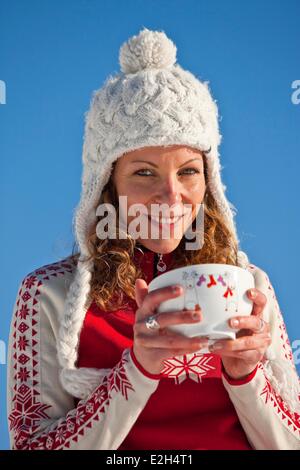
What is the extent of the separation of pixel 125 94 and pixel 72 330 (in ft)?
3.36

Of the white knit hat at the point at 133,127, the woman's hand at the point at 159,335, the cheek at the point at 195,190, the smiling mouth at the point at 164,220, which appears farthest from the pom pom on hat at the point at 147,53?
Answer: the woman's hand at the point at 159,335

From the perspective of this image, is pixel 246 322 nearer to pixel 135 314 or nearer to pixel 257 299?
pixel 257 299

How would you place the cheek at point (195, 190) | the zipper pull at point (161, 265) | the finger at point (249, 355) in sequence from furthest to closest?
the zipper pull at point (161, 265) → the cheek at point (195, 190) → the finger at point (249, 355)

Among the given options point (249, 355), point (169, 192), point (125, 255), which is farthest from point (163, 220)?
point (249, 355)

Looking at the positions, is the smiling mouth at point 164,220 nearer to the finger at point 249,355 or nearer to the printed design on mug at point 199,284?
the finger at point 249,355

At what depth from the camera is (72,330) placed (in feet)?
8.57

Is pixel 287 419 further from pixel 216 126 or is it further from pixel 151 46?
pixel 151 46

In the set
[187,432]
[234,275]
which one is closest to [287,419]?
[187,432]

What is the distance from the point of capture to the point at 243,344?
2008 millimetres

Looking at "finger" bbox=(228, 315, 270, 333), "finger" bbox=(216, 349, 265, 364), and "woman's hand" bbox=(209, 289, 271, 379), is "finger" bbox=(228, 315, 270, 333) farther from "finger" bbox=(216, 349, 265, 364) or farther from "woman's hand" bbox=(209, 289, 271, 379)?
"finger" bbox=(216, 349, 265, 364)

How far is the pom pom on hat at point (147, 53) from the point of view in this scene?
117 inches

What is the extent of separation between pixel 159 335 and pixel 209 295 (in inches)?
8.7

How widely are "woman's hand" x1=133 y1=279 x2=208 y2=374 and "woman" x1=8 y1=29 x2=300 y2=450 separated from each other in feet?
0.06
